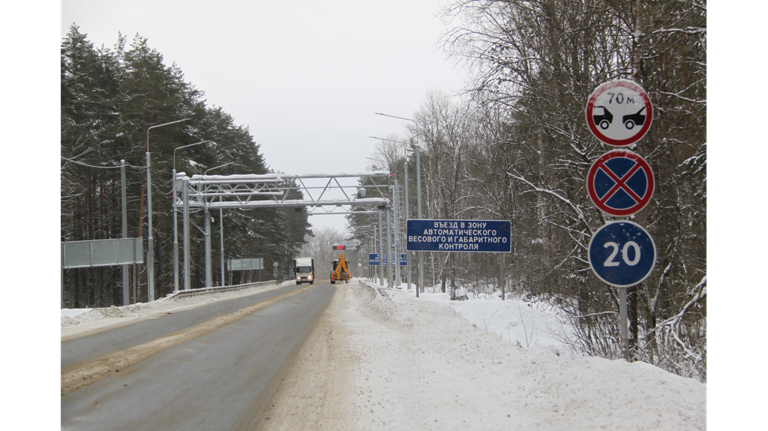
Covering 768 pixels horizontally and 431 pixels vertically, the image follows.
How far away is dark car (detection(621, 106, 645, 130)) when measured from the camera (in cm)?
619

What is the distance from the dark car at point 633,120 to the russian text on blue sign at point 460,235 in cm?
1391

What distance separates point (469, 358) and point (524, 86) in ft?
18.8

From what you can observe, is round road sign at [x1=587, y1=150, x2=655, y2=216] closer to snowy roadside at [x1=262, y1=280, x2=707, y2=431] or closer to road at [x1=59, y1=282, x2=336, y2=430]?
snowy roadside at [x1=262, y1=280, x2=707, y2=431]

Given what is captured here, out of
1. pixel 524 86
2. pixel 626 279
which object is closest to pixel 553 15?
pixel 524 86

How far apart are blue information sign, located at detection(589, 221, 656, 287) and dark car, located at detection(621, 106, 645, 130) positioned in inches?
42.6

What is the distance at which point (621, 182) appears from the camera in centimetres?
618

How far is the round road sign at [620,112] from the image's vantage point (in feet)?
20.3

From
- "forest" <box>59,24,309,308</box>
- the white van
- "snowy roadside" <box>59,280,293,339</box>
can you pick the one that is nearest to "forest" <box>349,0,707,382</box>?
"snowy roadside" <box>59,280,293,339</box>

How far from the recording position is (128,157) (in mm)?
41031

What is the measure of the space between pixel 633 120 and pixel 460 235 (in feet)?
48.1

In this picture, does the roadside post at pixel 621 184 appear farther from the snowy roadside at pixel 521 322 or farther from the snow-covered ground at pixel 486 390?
the snowy roadside at pixel 521 322

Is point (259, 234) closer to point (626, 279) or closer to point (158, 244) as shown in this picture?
point (158, 244)
